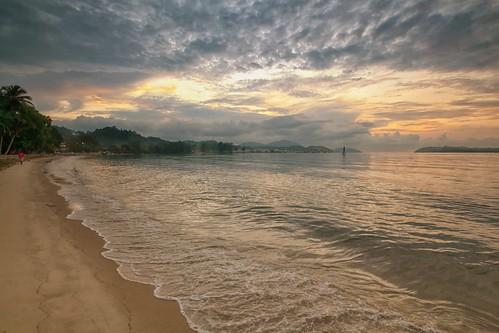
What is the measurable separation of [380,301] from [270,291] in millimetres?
2430

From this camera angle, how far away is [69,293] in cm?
577

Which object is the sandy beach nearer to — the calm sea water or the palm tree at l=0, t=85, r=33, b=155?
the calm sea water

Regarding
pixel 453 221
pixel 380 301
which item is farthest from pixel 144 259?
pixel 453 221

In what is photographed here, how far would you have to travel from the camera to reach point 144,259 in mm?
8398

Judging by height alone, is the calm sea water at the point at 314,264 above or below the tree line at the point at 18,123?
below

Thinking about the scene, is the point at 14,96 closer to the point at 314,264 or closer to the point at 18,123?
the point at 18,123

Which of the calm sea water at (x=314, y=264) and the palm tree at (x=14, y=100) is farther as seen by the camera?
the palm tree at (x=14, y=100)

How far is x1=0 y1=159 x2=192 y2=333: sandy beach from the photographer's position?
4.75 meters

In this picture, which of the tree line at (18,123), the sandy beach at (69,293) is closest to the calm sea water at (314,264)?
the sandy beach at (69,293)

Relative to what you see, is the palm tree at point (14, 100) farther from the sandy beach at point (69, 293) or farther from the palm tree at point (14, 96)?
the sandy beach at point (69, 293)

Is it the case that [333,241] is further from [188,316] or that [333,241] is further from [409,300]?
[188,316]

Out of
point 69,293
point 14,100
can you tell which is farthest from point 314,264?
point 14,100

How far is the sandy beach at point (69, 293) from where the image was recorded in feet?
15.6

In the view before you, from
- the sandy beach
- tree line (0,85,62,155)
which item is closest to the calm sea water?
the sandy beach
